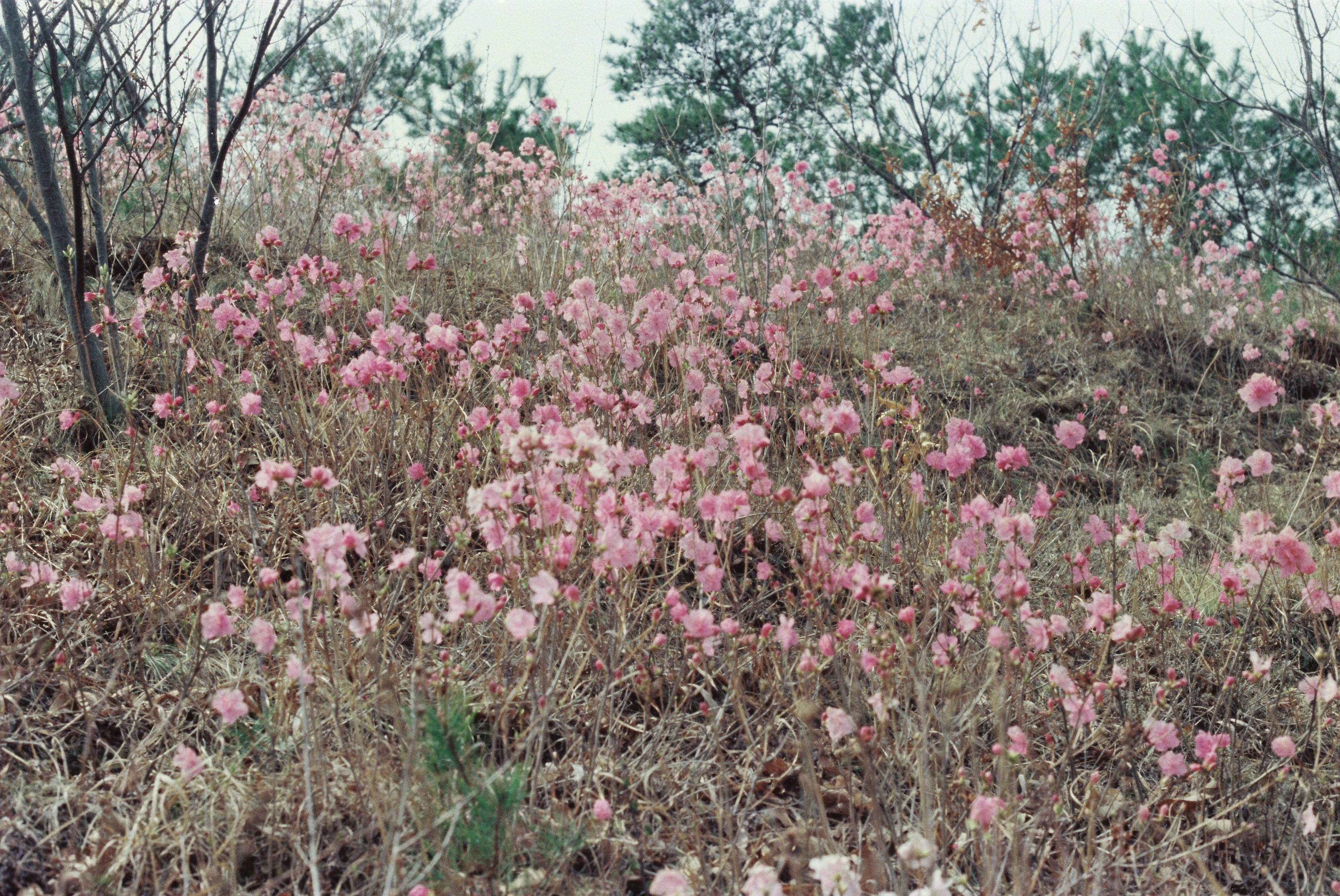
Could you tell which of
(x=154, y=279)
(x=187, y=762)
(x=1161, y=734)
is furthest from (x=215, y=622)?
(x=1161, y=734)

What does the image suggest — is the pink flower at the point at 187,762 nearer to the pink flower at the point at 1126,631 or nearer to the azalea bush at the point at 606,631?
the azalea bush at the point at 606,631

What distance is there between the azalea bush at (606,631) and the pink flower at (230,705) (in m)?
0.01

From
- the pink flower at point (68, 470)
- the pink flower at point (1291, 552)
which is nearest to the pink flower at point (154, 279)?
the pink flower at point (68, 470)

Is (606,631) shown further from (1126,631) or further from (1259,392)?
(1259,392)

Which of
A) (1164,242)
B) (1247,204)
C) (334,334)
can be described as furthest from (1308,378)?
(1247,204)

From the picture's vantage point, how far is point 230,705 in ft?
5.93

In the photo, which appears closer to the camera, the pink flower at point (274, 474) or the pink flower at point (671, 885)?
the pink flower at point (671, 885)

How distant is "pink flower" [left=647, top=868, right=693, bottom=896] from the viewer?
4.77 feet

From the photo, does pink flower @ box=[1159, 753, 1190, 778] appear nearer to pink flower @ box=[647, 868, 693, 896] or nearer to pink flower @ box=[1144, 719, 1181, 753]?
pink flower @ box=[1144, 719, 1181, 753]

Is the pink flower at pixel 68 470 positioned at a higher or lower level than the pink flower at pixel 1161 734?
higher

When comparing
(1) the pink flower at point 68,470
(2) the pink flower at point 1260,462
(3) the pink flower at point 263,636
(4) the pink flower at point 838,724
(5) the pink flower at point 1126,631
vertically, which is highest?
(2) the pink flower at point 1260,462

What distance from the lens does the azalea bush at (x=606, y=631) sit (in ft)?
5.57

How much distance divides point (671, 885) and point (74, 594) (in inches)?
63.5

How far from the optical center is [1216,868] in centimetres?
197
